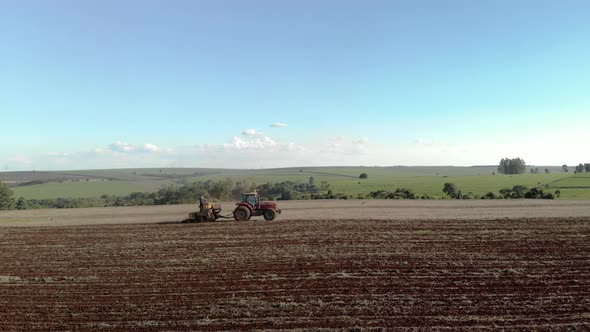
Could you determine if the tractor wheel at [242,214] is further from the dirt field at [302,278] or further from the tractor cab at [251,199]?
the dirt field at [302,278]

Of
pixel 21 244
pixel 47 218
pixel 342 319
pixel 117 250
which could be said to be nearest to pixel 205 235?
pixel 117 250

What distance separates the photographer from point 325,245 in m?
17.4

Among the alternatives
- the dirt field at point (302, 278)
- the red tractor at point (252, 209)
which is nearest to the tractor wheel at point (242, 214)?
the red tractor at point (252, 209)

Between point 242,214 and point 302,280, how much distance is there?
12191mm

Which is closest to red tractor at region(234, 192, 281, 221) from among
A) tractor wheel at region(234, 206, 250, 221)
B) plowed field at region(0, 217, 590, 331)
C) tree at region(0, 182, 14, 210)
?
tractor wheel at region(234, 206, 250, 221)

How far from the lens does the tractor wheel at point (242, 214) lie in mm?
24281

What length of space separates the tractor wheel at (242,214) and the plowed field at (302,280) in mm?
3284

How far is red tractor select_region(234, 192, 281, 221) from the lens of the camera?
24312 mm

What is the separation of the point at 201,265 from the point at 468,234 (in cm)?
1282

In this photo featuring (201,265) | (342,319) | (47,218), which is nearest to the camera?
(342,319)

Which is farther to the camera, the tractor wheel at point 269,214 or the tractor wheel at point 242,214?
the tractor wheel at point 269,214

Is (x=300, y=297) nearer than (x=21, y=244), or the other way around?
(x=300, y=297)

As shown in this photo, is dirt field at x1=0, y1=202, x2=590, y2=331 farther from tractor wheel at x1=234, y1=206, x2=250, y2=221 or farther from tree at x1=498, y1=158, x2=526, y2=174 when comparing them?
tree at x1=498, y1=158, x2=526, y2=174

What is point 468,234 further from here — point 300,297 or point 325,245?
point 300,297
